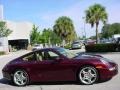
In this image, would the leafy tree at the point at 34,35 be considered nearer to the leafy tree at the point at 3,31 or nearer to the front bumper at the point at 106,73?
the leafy tree at the point at 3,31

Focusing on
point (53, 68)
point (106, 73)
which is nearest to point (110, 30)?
point (53, 68)

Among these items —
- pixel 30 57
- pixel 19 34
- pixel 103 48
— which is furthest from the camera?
pixel 19 34

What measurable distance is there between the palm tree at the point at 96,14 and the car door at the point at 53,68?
42.3 meters

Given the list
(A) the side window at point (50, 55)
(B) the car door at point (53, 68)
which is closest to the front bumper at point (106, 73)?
(B) the car door at point (53, 68)

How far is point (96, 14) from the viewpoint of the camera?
53438mm

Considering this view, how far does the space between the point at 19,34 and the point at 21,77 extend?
3103 inches

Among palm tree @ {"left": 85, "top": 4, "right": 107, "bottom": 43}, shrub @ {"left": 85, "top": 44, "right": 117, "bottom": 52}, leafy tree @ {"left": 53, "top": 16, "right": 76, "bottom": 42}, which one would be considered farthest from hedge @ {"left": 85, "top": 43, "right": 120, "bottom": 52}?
leafy tree @ {"left": 53, "top": 16, "right": 76, "bottom": 42}

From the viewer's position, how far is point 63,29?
78.7 m

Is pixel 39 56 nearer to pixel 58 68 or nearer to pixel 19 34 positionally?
pixel 58 68

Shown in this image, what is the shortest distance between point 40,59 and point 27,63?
487 mm

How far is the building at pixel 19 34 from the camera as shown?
88.1 meters

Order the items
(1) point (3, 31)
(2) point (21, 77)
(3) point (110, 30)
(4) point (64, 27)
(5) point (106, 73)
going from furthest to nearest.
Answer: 1. (3) point (110, 30)
2. (1) point (3, 31)
3. (4) point (64, 27)
4. (2) point (21, 77)
5. (5) point (106, 73)

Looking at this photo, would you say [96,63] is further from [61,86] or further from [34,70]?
[34,70]

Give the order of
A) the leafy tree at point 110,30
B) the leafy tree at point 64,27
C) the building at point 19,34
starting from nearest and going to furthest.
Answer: the leafy tree at point 64,27
the building at point 19,34
the leafy tree at point 110,30
